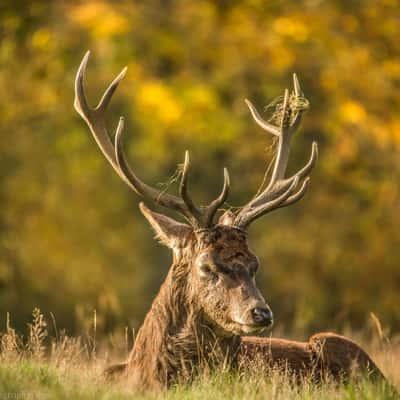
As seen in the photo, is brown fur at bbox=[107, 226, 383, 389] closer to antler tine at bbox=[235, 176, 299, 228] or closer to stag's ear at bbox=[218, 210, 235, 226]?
antler tine at bbox=[235, 176, 299, 228]

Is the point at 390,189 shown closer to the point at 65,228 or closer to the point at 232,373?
the point at 65,228

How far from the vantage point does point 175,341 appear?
22.2 ft

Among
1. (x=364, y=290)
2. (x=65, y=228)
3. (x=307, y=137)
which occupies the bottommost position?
(x=364, y=290)

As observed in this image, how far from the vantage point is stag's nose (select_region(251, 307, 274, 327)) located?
21.3 ft

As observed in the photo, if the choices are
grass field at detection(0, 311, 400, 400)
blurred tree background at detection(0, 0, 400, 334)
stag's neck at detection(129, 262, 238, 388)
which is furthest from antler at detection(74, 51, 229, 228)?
blurred tree background at detection(0, 0, 400, 334)

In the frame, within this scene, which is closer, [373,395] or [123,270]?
[373,395]

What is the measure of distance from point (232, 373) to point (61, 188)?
1359 centimetres

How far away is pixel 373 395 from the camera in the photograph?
594 centimetres

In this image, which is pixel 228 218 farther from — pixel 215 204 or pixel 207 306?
pixel 207 306

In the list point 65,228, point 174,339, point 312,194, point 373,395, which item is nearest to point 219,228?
point 174,339

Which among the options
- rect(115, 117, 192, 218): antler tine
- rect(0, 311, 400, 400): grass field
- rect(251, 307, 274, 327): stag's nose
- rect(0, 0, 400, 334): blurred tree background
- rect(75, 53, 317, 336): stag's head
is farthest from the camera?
rect(0, 0, 400, 334): blurred tree background

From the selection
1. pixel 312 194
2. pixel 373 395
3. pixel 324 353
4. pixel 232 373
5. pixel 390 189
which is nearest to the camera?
pixel 373 395

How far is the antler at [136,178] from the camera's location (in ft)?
22.7

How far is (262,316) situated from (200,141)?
53.1 feet
